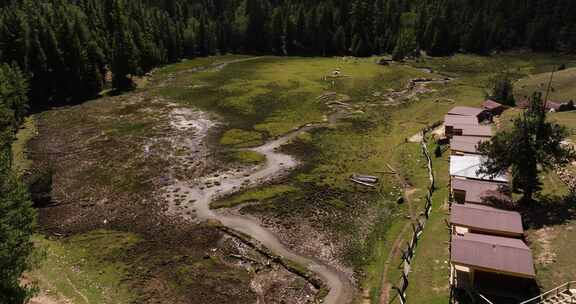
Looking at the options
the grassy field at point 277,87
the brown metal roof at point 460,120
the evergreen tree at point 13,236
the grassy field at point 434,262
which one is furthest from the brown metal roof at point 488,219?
the grassy field at point 277,87

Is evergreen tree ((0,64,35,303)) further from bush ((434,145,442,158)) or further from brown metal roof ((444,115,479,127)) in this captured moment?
brown metal roof ((444,115,479,127))

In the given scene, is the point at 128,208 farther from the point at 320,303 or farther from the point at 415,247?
the point at 415,247

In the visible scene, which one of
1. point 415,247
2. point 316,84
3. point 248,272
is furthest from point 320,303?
point 316,84

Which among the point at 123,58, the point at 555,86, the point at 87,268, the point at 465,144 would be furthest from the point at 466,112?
the point at 123,58

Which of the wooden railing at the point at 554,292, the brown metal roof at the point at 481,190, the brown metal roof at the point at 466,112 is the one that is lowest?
Answer: the wooden railing at the point at 554,292

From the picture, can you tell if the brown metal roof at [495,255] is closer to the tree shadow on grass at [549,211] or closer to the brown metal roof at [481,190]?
the tree shadow on grass at [549,211]

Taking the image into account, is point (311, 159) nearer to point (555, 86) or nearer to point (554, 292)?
point (554, 292)

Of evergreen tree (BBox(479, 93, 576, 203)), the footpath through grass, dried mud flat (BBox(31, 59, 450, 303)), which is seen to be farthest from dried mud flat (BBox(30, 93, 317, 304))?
evergreen tree (BBox(479, 93, 576, 203))
